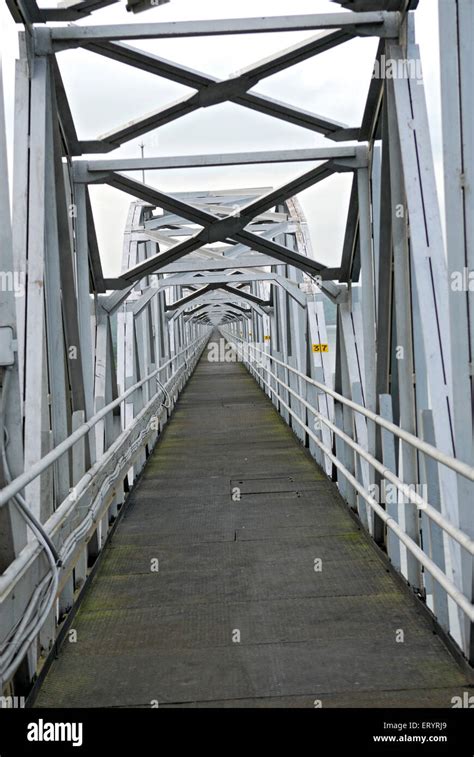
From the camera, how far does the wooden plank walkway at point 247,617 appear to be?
4395 mm

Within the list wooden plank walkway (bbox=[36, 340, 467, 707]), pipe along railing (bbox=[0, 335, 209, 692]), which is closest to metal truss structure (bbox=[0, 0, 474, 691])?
pipe along railing (bbox=[0, 335, 209, 692])

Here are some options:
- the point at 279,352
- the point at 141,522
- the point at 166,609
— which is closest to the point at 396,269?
the point at 166,609

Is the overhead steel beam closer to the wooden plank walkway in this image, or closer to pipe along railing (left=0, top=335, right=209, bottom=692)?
pipe along railing (left=0, top=335, right=209, bottom=692)

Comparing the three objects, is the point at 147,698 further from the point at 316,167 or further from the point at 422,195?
the point at 316,167

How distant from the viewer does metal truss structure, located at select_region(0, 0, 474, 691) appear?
4418mm

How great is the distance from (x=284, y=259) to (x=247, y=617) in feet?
18.3

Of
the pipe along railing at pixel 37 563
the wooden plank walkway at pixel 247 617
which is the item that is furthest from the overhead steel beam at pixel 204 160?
the wooden plank walkway at pixel 247 617

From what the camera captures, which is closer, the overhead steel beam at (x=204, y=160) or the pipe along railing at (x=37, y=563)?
the pipe along railing at (x=37, y=563)

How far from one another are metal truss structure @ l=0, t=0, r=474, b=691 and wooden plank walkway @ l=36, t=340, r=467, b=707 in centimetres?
21

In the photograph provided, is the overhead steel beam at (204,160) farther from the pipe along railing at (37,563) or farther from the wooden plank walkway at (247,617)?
the wooden plank walkway at (247,617)

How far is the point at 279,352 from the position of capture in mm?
19734

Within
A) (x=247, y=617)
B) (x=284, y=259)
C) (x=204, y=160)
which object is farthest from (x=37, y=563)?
(x=284, y=259)

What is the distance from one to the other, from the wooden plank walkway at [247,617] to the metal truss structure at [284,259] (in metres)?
0.21
